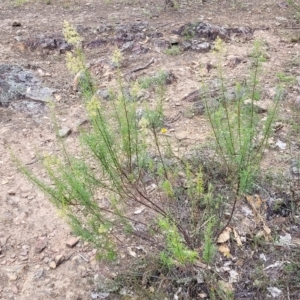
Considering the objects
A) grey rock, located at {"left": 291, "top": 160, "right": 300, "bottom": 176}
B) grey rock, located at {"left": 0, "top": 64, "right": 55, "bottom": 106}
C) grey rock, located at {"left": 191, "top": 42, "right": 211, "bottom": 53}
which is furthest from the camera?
grey rock, located at {"left": 191, "top": 42, "right": 211, "bottom": 53}

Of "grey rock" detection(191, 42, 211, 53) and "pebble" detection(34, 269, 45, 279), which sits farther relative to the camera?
"grey rock" detection(191, 42, 211, 53)

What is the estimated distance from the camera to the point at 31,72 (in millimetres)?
5359

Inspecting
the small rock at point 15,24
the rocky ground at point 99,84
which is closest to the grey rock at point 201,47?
the rocky ground at point 99,84

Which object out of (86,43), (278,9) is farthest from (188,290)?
(278,9)

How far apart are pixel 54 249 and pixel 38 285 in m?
0.30

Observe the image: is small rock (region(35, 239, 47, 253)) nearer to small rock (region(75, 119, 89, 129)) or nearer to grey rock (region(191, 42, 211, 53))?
small rock (region(75, 119, 89, 129))

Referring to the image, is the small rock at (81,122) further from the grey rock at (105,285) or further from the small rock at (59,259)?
the grey rock at (105,285)

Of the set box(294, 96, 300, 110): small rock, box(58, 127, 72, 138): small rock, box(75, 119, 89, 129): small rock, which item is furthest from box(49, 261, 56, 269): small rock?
box(294, 96, 300, 110): small rock

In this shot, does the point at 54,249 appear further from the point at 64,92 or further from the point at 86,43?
the point at 86,43

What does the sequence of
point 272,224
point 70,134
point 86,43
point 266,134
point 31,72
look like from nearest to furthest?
point 266,134
point 272,224
point 70,134
point 31,72
point 86,43

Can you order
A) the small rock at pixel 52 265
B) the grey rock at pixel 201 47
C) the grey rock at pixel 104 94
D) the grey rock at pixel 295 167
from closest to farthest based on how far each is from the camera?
the small rock at pixel 52 265 → the grey rock at pixel 295 167 → the grey rock at pixel 104 94 → the grey rock at pixel 201 47

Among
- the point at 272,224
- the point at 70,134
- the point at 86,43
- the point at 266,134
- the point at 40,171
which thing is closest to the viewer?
the point at 266,134

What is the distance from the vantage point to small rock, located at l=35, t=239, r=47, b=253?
9.93ft

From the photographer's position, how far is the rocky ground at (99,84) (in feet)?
9.31
